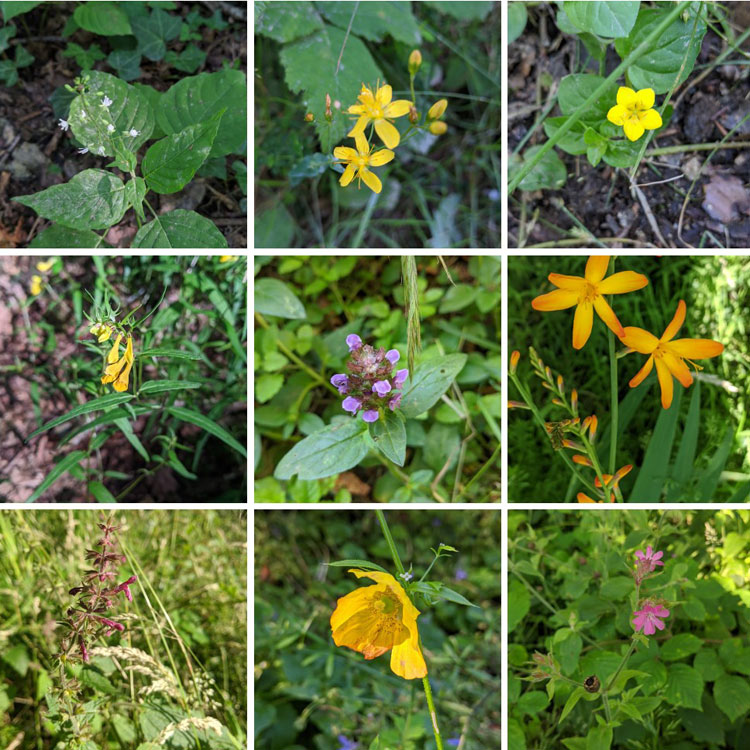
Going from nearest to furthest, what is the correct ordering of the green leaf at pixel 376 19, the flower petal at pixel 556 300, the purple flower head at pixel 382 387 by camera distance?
the purple flower head at pixel 382 387
the flower petal at pixel 556 300
the green leaf at pixel 376 19

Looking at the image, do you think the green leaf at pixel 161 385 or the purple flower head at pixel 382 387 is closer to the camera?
the purple flower head at pixel 382 387

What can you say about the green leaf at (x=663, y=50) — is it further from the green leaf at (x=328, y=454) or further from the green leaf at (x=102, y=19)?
the green leaf at (x=102, y=19)

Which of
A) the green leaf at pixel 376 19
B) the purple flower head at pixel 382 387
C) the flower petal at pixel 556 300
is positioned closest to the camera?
the purple flower head at pixel 382 387

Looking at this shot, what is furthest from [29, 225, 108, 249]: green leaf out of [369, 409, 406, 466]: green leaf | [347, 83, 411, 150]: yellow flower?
[369, 409, 406, 466]: green leaf

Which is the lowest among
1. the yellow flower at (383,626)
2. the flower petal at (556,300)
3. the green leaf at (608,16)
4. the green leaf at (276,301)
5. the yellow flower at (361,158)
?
the yellow flower at (383,626)

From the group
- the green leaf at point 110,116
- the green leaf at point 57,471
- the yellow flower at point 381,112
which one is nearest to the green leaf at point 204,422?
the green leaf at point 57,471
